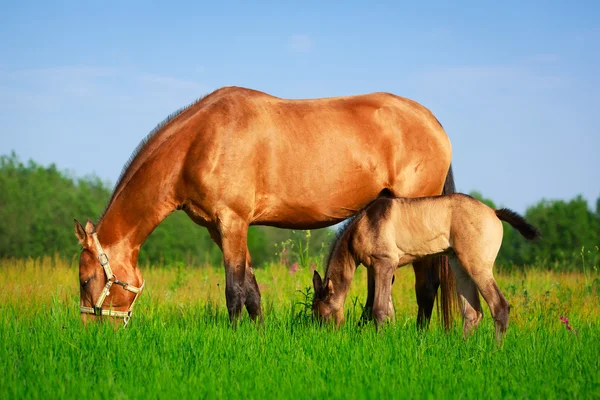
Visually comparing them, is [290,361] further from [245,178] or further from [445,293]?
[445,293]

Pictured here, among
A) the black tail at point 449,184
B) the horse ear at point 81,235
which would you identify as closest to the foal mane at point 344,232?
the black tail at point 449,184

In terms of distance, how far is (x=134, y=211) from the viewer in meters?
7.99

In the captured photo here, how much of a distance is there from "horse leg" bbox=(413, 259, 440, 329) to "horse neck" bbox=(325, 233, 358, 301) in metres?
1.45

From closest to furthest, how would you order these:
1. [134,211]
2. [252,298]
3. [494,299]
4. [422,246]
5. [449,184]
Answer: [494,299]
[422,246]
[134,211]
[252,298]
[449,184]

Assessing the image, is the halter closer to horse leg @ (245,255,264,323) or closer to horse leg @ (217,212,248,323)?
horse leg @ (217,212,248,323)

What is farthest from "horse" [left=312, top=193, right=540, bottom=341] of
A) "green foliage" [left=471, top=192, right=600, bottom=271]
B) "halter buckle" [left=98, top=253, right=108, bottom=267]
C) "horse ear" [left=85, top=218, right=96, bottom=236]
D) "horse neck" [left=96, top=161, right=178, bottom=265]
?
"green foliage" [left=471, top=192, right=600, bottom=271]

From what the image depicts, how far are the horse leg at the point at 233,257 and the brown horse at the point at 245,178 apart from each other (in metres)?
0.01

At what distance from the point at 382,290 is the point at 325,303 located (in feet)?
2.44

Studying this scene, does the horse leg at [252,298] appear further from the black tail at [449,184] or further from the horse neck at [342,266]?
the black tail at [449,184]

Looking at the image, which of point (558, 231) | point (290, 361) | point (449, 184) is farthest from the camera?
point (558, 231)

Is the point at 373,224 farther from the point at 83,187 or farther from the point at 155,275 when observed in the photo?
the point at 83,187

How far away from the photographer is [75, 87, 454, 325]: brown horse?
7793 millimetres

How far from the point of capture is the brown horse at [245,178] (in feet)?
25.6

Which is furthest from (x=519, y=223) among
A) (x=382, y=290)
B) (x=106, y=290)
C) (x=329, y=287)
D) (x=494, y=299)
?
(x=106, y=290)
